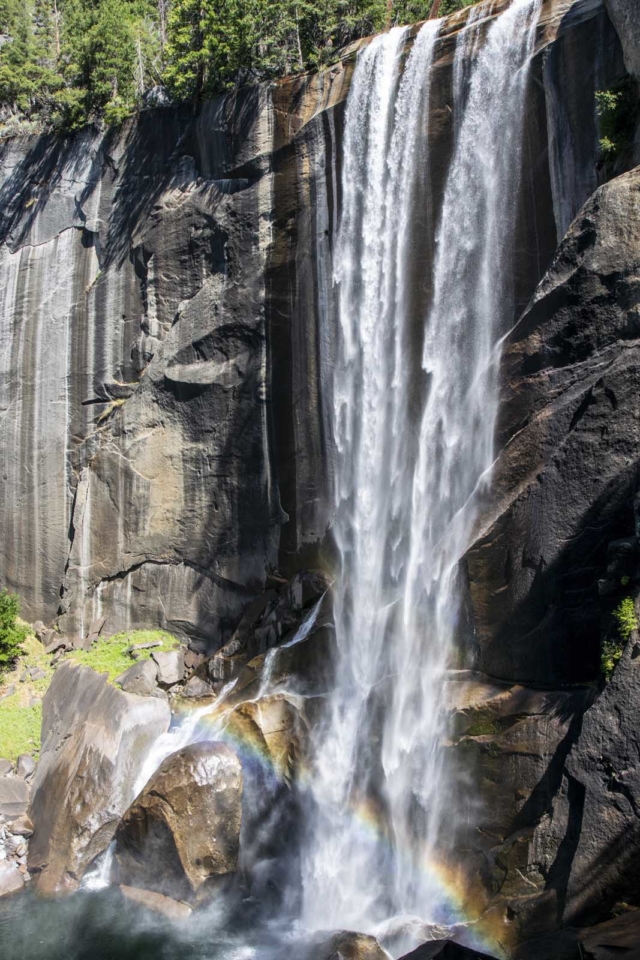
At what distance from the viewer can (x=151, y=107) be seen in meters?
22.5

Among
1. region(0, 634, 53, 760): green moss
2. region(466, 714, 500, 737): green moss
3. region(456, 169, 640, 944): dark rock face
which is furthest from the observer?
region(0, 634, 53, 760): green moss

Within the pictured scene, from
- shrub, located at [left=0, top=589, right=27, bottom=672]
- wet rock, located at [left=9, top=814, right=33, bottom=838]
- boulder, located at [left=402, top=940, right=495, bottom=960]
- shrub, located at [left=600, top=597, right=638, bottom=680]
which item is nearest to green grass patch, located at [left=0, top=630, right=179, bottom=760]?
shrub, located at [left=0, top=589, right=27, bottom=672]

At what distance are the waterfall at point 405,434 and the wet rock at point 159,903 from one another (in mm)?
1887

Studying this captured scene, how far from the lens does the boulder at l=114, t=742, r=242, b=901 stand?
40.9 feet

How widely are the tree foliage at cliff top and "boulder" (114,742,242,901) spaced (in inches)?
658

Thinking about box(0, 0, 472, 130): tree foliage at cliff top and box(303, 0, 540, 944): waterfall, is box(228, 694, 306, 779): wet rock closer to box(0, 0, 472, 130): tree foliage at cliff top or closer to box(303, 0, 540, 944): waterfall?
box(303, 0, 540, 944): waterfall

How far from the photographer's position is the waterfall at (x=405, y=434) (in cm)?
1196

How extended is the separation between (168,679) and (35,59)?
21481 millimetres

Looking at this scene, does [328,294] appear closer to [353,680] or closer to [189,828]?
[353,680]

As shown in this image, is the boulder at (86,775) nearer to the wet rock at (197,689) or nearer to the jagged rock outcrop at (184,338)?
the wet rock at (197,689)

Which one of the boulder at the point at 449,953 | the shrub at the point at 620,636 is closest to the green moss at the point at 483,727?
the shrub at the point at 620,636

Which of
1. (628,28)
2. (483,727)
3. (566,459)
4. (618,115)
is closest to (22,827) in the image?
(483,727)

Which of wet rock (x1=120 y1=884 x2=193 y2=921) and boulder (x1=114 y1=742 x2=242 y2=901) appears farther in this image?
boulder (x1=114 y1=742 x2=242 y2=901)

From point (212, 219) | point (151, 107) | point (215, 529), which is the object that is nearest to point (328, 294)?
point (212, 219)
